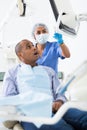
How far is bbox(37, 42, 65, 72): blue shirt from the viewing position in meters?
2.03

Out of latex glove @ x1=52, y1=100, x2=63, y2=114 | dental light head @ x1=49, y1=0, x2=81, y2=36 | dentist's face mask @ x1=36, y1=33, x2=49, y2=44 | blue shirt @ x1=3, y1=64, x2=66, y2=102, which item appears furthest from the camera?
dentist's face mask @ x1=36, y1=33, x2=49, y2=44

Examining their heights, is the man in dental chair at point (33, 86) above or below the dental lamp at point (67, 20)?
below

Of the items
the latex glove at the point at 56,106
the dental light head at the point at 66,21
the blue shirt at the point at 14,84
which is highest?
the dental light head at the point at 66,21

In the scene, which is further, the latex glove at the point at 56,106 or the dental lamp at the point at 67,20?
the latex glove at the point at 56,106

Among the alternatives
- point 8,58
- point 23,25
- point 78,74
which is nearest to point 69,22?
point 78,74

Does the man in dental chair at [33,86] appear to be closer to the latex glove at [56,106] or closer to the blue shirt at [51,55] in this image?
the latex glove at [56,106]

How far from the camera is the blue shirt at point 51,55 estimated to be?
2027mm

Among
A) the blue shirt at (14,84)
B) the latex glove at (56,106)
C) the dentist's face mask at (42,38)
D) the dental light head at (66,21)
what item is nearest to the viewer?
the dental light head at (66,21)

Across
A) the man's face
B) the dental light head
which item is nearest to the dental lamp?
the dental light head

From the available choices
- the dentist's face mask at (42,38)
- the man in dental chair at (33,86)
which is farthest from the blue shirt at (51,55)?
the man in dental chair at (33,86)

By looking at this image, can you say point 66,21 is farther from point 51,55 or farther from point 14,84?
point 51,55

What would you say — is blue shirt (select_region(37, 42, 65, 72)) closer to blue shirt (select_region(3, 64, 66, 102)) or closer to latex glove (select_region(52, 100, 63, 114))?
blue shirt (select_region(3, 64, 66, 102))

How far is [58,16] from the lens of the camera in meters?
1.34

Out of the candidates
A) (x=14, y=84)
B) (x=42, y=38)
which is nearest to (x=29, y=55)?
(x=14, y=84)
